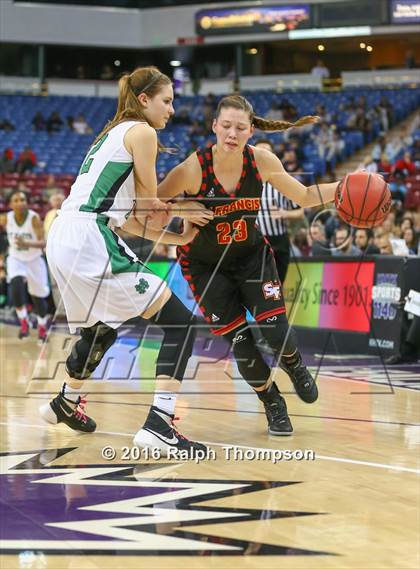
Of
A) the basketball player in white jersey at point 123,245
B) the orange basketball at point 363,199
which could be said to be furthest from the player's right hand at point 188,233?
the orange basketball at point 363,199

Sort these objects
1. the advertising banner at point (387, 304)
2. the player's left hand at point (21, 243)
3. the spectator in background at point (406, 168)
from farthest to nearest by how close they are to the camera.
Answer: the spectator in background at point (406, 168)
the player's left hand at point (21, 243)
the advertising banner at point (387, 304)

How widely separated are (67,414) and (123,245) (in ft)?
3.79

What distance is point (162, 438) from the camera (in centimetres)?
488

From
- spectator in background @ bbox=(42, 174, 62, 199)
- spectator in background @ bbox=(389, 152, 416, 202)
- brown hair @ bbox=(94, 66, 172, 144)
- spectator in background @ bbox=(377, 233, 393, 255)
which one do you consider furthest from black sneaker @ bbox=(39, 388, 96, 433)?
spectator in background @ bbox=(42, 174, 62, 199)

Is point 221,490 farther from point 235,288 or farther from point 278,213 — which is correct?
point 278,213

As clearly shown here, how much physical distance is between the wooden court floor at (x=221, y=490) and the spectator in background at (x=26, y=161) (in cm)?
1850

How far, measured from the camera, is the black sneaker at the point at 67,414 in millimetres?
5477

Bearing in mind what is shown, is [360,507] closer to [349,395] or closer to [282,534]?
[282,534]

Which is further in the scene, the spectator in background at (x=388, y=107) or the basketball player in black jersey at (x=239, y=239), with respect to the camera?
the spectator in background at (x=388, y=107)

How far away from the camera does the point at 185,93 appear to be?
32.1 metres

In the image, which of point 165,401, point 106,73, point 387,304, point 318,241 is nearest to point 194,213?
point 165,401

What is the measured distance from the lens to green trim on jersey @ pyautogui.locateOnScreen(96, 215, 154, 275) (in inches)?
189

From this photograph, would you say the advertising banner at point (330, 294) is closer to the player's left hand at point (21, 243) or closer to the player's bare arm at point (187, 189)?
the player's left hand at point (21, 243)

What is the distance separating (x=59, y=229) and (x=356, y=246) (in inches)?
264
